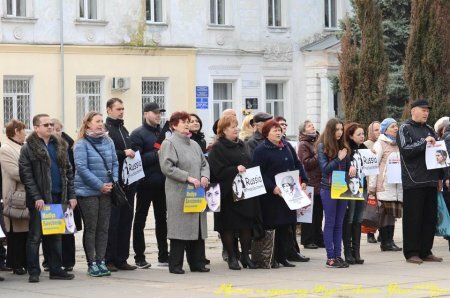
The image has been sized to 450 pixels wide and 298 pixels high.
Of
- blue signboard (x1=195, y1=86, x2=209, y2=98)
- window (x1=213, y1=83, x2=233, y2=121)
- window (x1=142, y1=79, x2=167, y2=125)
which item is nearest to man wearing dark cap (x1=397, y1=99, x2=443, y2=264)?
blue signboard (x1=195, y1=86, x2=209, y2=98)

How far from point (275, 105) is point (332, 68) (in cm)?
237

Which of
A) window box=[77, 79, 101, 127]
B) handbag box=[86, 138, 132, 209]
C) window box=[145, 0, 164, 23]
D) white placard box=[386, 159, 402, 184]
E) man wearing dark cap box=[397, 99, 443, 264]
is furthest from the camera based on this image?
window box=[145, 0, 164, 23]

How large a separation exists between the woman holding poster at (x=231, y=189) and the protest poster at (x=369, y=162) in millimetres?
1650

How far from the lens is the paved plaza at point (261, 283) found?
14.7m

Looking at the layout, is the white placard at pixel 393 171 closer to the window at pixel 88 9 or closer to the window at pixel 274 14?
the window at pixel 88 9

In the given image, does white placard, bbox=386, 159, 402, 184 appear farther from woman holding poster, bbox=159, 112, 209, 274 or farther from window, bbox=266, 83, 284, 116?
window, bbox=266, 83, 284, 116

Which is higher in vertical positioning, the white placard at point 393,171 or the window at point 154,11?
the window at point 154,11

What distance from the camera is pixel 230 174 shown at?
17219 mm

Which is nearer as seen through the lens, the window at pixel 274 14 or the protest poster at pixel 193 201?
the protest poster at pixel 193 201

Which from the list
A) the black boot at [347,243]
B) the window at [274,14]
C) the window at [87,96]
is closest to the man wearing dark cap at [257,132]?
the black boot at [347,243]

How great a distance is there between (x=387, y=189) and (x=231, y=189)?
3.67m

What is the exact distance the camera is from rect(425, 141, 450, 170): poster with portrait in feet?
58.0

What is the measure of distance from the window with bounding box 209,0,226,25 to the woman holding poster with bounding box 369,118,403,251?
26511mm

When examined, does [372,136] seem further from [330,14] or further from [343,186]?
[330,14]
